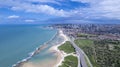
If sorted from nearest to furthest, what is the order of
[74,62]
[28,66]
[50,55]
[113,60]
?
1. [28,66]
2. [74,62]
3. [113,60]
4. [50,55]

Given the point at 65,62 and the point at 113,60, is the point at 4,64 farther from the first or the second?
the point at 113,60

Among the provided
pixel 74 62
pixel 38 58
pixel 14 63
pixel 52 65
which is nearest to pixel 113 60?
pixel 74 62

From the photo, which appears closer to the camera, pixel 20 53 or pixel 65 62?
pixel 65 62

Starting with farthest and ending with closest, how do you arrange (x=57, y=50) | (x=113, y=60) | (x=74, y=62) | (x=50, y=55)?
(x=57, y=50), (x=50, y=55), (x=113, y=60), (x=74, y=62)

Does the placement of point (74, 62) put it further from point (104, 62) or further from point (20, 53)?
point (20, 53)

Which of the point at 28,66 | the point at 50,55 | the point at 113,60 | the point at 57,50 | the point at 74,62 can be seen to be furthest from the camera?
the point at 57,50

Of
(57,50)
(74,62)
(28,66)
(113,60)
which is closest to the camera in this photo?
(28,66)

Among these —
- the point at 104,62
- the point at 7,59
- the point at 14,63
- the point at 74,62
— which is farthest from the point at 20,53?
the point at 104,62

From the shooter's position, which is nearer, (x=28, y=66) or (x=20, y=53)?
(x=28, y=66)

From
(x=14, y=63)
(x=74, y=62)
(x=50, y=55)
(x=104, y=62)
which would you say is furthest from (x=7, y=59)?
(x=104, y=62)
